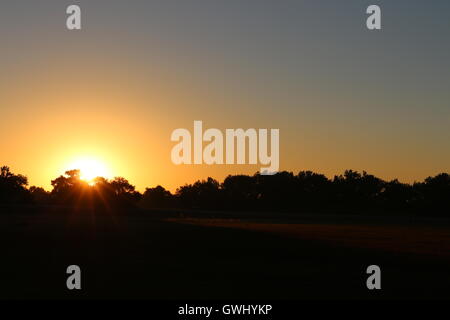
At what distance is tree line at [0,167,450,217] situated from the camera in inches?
5699

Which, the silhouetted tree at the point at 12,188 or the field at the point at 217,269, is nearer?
the field at the point at 217,269

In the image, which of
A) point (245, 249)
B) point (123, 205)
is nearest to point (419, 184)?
point (123, 205)

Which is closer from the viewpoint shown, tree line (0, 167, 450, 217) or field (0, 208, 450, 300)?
field (0, 208, 450, 300)

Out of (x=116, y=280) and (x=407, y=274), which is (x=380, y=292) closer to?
(x=407, y=274)

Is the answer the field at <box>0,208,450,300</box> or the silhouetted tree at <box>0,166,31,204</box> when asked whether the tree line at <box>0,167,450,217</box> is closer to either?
the silhouetted tree at <box>0,166,31,204</box>

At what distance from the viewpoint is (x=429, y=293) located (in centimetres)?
1948

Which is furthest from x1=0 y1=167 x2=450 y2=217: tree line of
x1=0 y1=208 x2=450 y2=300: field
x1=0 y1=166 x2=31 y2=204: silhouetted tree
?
x1=0 y1=208 x2=450 y2=300: field

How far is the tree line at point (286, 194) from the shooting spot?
475 ft

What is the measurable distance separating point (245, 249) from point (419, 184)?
450 ft

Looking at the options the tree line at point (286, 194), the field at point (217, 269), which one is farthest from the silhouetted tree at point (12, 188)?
the field at point (217, 269)

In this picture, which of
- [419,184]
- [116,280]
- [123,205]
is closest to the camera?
[116,280]

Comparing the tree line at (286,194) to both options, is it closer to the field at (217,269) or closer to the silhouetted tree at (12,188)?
the silhouetted tree at (12,188)

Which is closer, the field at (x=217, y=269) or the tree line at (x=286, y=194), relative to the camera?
the field at (x=217, y=269)

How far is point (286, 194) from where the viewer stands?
16625cm
